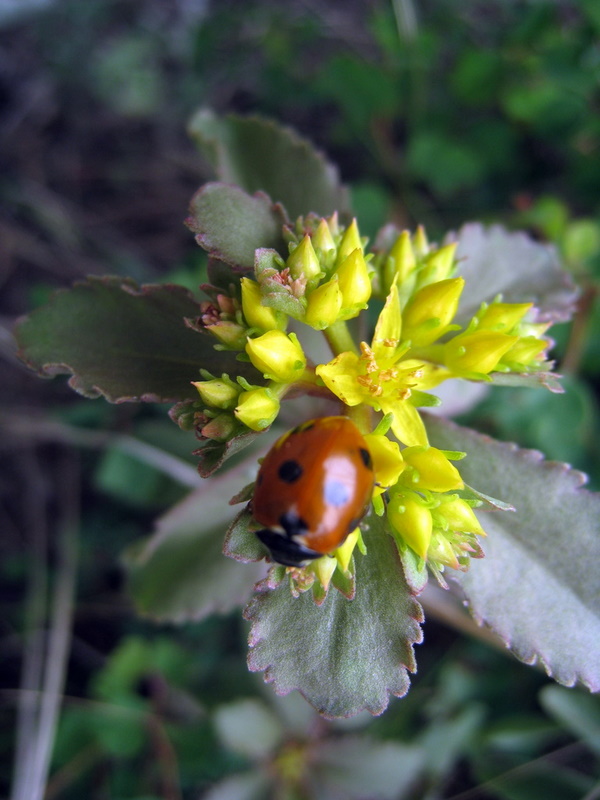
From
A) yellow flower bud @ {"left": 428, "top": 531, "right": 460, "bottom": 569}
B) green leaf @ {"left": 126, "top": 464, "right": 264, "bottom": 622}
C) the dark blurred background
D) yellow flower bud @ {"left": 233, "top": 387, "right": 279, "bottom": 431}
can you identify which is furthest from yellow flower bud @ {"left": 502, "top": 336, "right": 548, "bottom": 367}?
the dark blurred background

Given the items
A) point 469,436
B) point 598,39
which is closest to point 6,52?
point 598,39

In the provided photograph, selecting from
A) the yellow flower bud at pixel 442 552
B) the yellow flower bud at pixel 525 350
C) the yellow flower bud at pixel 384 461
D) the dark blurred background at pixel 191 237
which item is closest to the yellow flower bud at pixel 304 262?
the yellow flower bud at pixel 384 461

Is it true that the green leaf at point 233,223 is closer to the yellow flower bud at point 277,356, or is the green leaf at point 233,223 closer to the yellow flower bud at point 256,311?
the yellow flower bud at point 256,311

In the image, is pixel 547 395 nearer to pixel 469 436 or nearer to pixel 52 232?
pixel 469 436

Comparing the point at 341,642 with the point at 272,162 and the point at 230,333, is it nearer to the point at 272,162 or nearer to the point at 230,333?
the point at 230,333

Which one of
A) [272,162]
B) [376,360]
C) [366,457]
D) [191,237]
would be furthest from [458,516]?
[191,237]
